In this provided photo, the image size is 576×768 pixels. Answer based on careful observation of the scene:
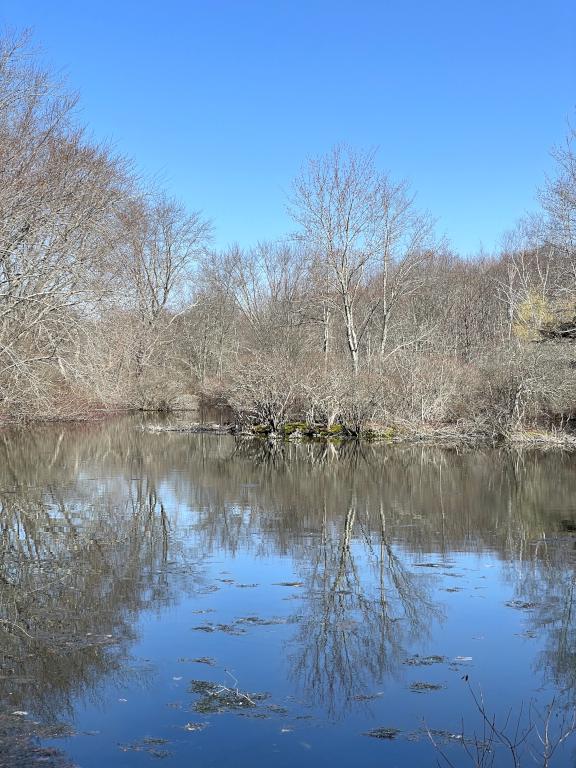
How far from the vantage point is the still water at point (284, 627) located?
5.62m

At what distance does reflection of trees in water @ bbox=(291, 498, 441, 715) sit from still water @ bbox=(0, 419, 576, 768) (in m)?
0.03

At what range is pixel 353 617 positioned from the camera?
26.8 feet

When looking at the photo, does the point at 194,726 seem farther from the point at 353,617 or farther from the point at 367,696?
the point at 353,617

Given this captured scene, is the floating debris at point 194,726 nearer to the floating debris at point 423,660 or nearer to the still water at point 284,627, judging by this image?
the still water at point 284,627

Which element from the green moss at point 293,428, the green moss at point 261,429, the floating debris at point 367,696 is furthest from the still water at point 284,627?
the green moss at point 261,429

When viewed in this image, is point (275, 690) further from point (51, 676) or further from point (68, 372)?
point (68, 372)

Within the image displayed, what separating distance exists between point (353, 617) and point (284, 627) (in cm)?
76

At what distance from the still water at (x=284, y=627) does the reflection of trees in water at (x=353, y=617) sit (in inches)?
1.2

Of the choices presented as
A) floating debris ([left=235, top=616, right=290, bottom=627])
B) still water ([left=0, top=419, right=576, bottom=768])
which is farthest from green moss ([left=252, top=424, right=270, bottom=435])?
floating debris ([left=235, top=616, right=290, bottom=627])

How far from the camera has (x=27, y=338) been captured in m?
16.9

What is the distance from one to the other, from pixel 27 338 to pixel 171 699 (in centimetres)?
1211

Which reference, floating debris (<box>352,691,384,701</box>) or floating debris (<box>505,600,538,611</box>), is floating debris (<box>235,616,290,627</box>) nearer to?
floating debris (<box>352,691,384,701</box>)

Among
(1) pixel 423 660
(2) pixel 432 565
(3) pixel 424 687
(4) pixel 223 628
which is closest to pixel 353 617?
(1) pixel 423 660

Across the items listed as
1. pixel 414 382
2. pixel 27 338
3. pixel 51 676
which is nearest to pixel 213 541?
pixel 51 676
